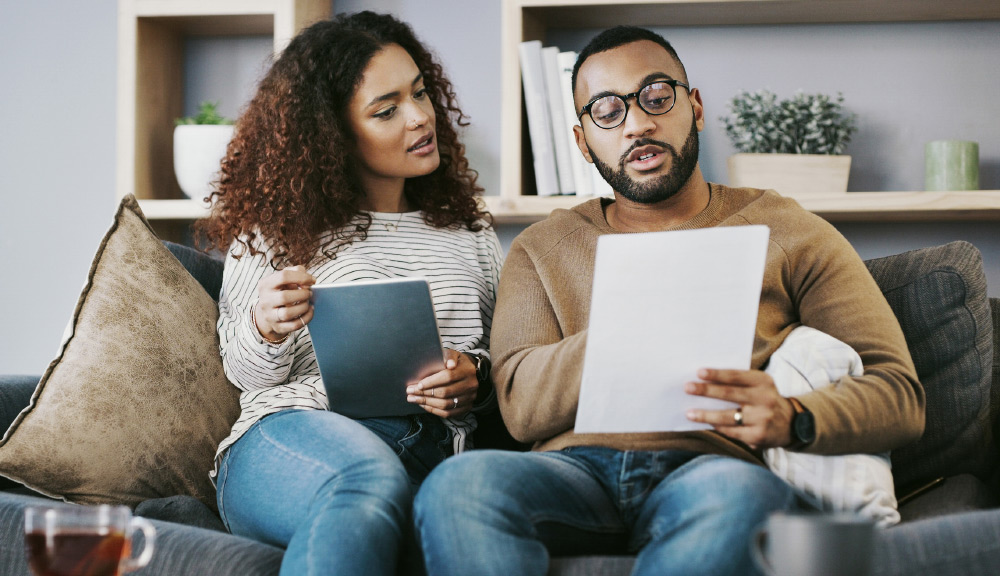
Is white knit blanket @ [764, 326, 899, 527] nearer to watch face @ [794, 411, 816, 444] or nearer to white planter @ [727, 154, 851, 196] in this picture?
watch face @ [794, 411, 816, 444]

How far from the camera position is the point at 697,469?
3.56ft

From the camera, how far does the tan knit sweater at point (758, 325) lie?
43.4 inches

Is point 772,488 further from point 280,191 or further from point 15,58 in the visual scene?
point 15,58

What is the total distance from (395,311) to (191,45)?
4.49 feet

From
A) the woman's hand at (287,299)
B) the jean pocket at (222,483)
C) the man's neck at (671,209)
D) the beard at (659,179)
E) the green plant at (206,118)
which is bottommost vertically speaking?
the jean pocket at (222,483)

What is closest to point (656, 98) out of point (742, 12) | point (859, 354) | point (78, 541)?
point (859, 354)

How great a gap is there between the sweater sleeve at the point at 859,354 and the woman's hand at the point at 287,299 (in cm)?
68

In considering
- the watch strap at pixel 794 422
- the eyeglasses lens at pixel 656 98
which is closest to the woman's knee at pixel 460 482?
the watch strap at pixel 794 422

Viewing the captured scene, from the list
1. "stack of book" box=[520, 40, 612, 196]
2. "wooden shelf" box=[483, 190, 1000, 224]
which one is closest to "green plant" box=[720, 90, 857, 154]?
"wooden shelf" box=[483, 190, 1000, 224]

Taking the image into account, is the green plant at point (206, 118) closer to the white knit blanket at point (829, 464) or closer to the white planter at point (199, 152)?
the white planter at point (199, 152)

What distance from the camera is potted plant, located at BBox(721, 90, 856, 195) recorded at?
72.4 inches

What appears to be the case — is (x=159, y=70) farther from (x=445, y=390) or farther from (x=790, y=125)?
(x=790, y=125)

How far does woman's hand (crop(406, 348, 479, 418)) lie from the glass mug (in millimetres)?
636

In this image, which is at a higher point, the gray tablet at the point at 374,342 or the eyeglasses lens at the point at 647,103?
the eyeglasses lens at the point at 647,103
